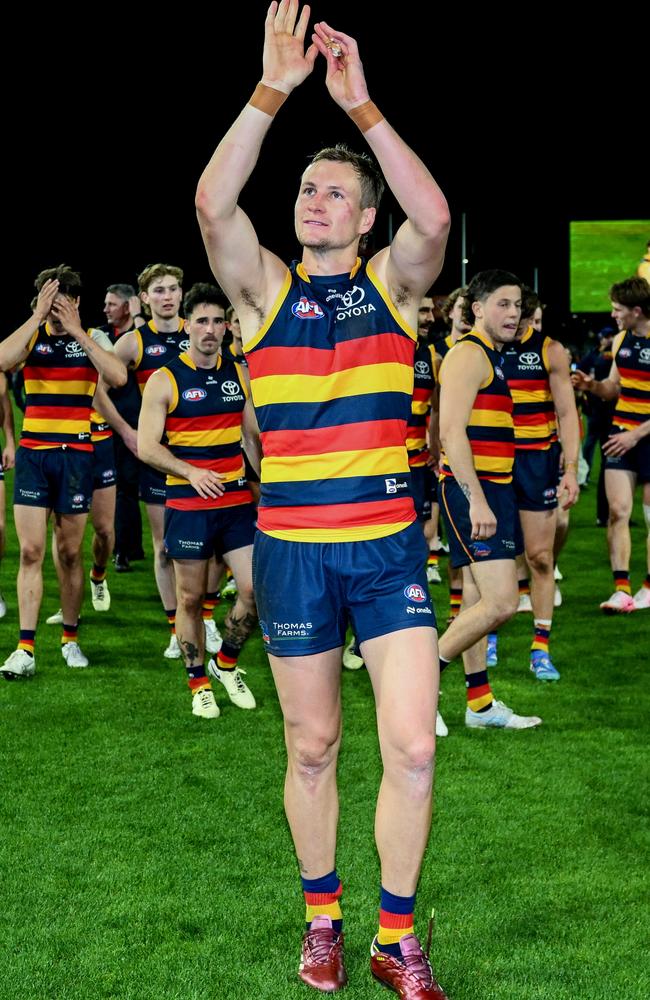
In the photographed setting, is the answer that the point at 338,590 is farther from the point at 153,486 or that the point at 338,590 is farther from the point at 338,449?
the point at 153,486

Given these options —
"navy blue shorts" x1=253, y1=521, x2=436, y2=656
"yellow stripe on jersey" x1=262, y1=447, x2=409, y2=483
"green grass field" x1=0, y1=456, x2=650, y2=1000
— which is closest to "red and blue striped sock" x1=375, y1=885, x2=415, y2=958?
"green grass field" x1=0, y1=456, x2=650, y2=1000

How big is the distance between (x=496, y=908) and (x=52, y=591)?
6814mm

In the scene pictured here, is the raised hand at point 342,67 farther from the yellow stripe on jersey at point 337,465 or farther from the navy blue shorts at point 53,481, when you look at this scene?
the navy blue shorts at point 53,481

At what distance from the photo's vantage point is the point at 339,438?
3139 millimetres

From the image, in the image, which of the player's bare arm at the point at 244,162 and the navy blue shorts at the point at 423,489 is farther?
the navy blue shorts at the point at 423,489

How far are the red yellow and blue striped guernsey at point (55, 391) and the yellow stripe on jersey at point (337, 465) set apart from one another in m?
3.89

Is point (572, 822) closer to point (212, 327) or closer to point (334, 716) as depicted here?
point (334, 716)

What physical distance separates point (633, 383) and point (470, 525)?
3.65 m

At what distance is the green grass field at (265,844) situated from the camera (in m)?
3.33

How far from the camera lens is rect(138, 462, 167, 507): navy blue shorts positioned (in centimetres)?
727

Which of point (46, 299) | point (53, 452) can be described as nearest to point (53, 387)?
point (53, 452)

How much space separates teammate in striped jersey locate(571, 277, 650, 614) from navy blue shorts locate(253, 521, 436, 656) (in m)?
5.39

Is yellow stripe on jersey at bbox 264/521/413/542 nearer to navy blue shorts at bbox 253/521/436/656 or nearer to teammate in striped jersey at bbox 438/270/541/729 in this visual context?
navy blue shorts at bbox 253/521/436/656

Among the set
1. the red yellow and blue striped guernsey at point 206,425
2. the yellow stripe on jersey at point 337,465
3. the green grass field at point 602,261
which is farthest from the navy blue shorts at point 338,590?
the green grass field at point 602,261
